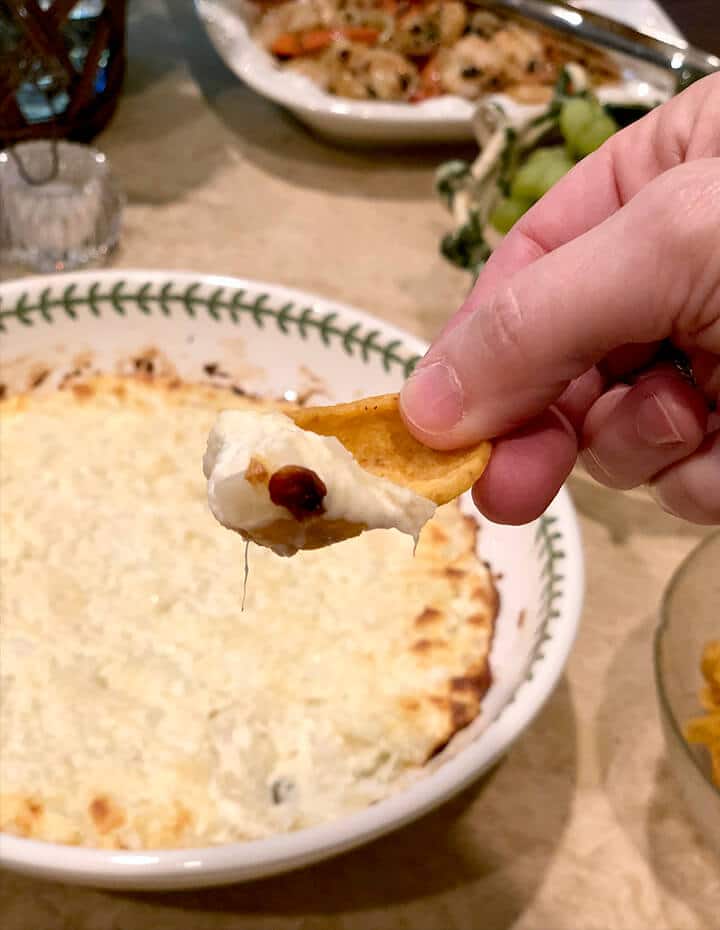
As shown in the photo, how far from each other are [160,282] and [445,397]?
57 cm

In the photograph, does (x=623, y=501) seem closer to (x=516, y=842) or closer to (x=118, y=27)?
(x=516, y=842)

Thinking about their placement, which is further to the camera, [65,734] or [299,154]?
[299,154]

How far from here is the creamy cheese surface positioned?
1.82 feet

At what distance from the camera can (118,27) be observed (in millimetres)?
1592

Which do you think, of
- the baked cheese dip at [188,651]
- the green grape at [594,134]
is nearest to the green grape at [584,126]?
the green grape at [594,134]

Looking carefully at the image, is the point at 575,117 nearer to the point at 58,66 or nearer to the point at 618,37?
the point at 618,37

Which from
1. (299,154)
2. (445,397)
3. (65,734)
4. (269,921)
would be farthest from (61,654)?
(299,154)

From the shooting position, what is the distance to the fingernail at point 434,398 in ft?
2.01

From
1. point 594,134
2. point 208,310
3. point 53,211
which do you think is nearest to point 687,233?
point 208,310

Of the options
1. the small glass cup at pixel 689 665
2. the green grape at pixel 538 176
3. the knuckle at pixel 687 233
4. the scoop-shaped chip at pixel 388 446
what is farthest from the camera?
the green grape at pixel 538 176

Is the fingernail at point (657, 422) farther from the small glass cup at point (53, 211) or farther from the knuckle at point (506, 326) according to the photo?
the small glass cup at point (53, 211)

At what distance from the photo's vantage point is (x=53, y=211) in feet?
4.59

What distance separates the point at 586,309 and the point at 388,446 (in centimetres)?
19

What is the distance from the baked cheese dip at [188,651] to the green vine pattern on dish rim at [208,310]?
11cm
